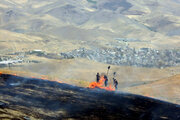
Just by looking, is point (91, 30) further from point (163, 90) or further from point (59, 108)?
point (59, 108)

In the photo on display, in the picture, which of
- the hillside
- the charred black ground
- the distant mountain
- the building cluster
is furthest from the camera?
the distant mountain

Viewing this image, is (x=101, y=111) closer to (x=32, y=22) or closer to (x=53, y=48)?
(x=53, y=48)

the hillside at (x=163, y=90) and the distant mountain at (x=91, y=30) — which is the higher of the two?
the distant mountain at (x=91, y=30)

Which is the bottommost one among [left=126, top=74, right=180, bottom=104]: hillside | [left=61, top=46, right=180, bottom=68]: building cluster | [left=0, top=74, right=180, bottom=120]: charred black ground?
[left=126, top=74, right=180, bottom=104]: hillside

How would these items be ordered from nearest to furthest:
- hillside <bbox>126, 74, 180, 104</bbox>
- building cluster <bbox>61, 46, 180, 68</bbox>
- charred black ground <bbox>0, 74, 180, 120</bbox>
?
charred black ground <bbox>0, 74, 180, 120</bbox> < hillside <bbox>126, 74, 180, 104</bbox> < building cluster <bbox>61, 46, 180, 68</bbox>

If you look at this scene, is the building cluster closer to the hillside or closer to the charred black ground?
the hillside

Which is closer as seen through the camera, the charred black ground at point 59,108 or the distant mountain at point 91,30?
the charred black ground at point 59,108

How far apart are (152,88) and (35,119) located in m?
36.6

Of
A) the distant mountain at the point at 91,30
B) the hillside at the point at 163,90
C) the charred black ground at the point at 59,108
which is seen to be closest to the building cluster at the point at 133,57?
the distant mountain at the point at 91,30

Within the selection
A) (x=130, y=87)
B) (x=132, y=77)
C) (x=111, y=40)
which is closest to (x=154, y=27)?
(x=111, y=40)

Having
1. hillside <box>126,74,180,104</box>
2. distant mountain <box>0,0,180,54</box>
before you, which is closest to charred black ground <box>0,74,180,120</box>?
hillside <box>126,74,180,104</box>

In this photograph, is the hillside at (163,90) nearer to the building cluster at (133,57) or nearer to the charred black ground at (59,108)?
the charred black ground at (59,108)

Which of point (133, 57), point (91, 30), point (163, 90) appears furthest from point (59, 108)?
point (91, 30)

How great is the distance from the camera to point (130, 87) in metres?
58.4
